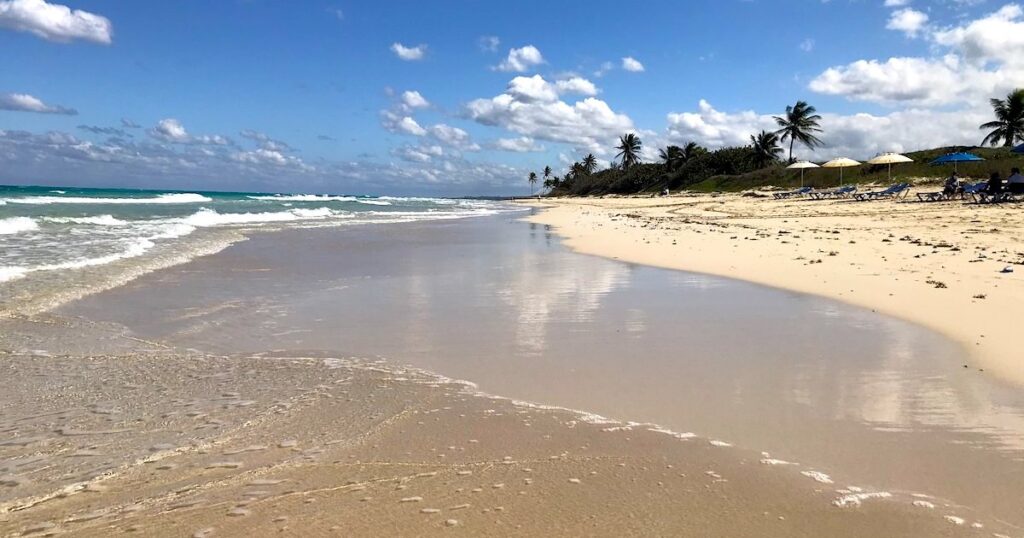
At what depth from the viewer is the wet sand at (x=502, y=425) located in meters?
2.82

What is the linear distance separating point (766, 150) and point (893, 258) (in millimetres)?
61126

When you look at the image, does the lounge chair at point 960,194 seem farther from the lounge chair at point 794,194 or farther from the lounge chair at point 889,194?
the lounge chair at point 794,194

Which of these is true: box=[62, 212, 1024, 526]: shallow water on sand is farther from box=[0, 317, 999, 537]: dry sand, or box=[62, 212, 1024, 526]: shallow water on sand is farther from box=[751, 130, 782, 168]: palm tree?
box=[751, 130, 782, 168]: palm tree

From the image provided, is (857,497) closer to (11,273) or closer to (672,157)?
(11,273)

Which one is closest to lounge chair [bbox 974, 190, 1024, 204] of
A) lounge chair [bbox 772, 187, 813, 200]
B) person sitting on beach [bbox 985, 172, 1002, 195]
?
person sitting on beach [bbox 985, 172, 1002, 195]

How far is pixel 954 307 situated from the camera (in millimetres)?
7023

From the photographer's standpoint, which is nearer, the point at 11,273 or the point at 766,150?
the point at 11,273

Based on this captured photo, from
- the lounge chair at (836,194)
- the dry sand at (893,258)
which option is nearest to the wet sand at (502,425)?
the dry sand at (893,258)

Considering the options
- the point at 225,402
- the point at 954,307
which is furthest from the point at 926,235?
the point at 225,402

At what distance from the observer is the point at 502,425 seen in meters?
3.88

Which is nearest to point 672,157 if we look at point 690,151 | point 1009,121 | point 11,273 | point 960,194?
point 690,151

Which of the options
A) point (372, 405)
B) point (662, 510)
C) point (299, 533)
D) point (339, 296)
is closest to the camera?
point (299, 533)

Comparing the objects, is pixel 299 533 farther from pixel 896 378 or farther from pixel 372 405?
pixel 896 378

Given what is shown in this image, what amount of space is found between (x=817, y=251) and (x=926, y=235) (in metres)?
4.13
